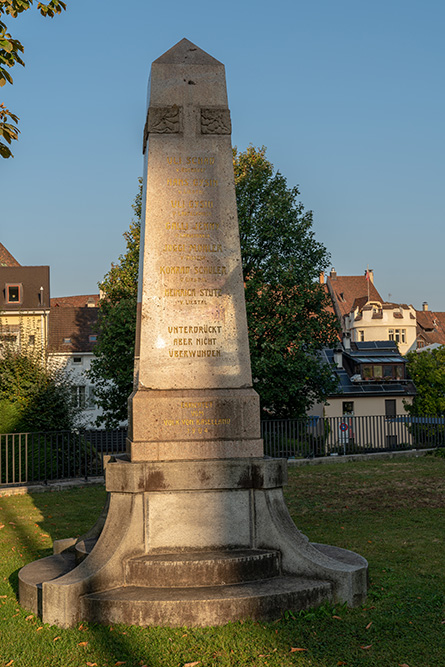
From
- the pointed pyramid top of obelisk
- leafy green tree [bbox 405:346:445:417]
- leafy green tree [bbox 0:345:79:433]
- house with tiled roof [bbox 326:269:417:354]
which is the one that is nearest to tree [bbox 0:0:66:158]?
the pointed pyramid top of obelisk

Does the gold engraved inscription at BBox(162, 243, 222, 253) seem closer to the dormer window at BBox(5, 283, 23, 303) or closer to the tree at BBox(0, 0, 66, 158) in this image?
the tree at BBox(0, 0, 66, 158)

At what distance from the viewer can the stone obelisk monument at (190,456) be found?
584 cm

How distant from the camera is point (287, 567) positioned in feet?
20.6

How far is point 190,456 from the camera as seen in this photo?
6.48 metres

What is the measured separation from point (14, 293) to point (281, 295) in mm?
25576

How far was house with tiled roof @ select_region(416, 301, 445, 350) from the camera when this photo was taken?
84.3 meters

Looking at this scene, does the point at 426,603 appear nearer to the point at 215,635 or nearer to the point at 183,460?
the point at 215,635

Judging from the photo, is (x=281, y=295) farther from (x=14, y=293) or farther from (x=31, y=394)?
(x=14, y=293)

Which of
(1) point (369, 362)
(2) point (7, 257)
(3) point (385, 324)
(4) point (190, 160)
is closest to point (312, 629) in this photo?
(4) point (190, 160)

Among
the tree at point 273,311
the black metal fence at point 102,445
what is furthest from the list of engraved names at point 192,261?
the tree at point 273,311

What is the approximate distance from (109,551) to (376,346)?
179 feet

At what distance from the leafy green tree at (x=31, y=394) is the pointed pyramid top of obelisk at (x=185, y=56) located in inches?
502

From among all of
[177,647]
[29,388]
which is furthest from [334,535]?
[29,388]

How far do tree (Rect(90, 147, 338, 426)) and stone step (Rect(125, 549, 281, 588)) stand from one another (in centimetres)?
1797
